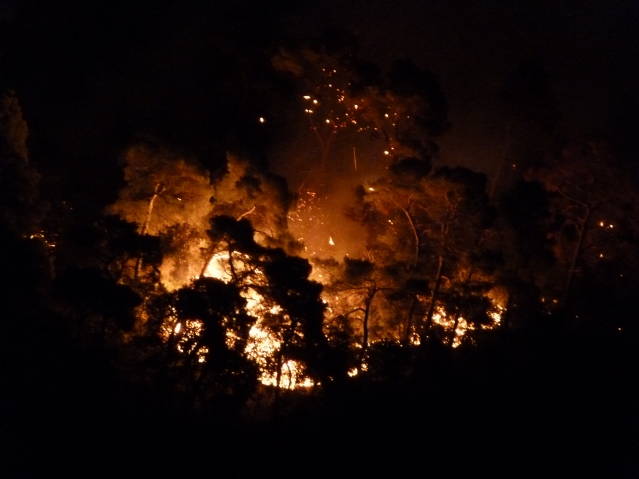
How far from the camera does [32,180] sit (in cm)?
1148

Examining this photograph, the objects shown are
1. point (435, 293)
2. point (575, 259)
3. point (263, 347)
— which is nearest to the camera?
point (263, 347)

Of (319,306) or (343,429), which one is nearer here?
(343,429)

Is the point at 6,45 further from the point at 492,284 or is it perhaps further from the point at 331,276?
the point at 492,284

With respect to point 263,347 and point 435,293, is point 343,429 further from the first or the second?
point 435,293

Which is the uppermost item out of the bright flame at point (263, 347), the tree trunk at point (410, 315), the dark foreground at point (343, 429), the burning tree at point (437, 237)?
the burning tree at point (437, 237)

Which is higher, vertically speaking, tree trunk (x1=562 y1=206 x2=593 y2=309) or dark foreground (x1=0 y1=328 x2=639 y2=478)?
tree trunk (x1=562 y1=206 x2=593 y2=309)

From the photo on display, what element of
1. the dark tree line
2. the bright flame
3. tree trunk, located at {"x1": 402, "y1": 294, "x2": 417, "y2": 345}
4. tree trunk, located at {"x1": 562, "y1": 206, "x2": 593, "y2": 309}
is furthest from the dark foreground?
tree trunk, located at {"x1": 562, "y1": 206, "x2": 593, "y2": 309}

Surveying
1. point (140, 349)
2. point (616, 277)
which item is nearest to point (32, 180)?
point (140, 349)

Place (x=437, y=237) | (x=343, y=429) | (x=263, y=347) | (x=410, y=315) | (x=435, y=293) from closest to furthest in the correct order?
(x=343, y=429)
(x=263, y=347)
(x=410, y=315)
(x=435, y=293)
(x=437, y=237)

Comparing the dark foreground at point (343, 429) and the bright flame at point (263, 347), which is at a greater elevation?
the bright flame at point (263, 347)

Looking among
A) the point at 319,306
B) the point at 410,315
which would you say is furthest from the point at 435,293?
the point at 319,306

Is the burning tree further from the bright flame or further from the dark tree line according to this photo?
the bright flame

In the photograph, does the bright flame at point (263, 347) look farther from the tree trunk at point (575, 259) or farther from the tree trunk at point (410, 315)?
the tree trunk at point (575, 259)

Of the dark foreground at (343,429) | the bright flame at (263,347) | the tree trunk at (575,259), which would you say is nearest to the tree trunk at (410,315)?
the dark foreground at (343,429)
